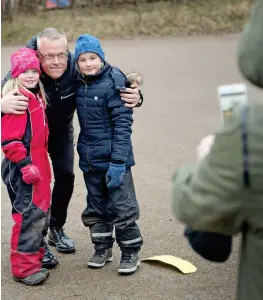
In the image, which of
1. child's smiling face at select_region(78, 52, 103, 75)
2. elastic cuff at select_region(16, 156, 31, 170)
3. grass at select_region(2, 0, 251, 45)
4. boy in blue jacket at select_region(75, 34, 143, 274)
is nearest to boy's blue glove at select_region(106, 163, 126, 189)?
boy in blue jacket at select_region(75, 34, 143, 274)

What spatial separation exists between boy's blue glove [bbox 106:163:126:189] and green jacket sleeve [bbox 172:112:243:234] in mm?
2801

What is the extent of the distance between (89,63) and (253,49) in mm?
3093

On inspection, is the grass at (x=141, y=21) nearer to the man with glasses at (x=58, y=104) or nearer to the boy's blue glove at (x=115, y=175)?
the man with glasses at (x=58, y=104)

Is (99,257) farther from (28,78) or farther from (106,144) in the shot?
(28,78)

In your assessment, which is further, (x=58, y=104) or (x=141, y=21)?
(x=141, y=21)

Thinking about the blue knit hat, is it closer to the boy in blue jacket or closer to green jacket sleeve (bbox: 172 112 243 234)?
the boy in blue jacket

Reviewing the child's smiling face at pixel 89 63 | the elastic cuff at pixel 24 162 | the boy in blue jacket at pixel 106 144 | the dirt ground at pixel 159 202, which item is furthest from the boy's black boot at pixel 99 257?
the child's smiling face at pixel 89 63

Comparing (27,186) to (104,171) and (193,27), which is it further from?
(193,27)

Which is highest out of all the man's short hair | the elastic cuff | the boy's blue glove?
the man's short hair

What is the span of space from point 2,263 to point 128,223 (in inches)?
38.3

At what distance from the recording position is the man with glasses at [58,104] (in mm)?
4598

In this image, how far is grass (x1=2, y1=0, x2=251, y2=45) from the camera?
18.2 meters

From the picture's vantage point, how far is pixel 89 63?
15.2ft

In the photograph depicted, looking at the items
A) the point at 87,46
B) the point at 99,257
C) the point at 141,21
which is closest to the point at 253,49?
the point at 87,46
